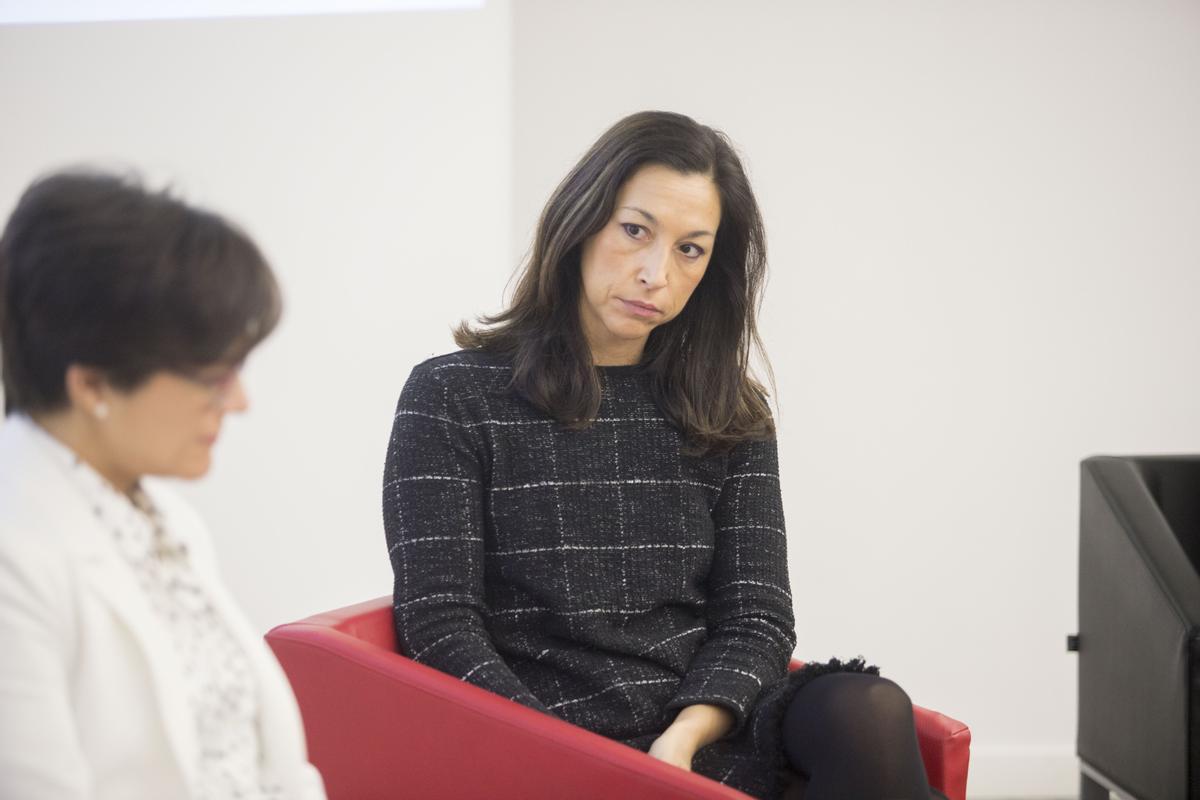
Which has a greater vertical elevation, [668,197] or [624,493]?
[668,197]

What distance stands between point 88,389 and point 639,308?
0.88 metres

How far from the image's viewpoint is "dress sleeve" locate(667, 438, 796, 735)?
4.93ft

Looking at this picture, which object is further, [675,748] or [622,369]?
[622,369]

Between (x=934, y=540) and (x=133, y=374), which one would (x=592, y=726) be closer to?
(x=133, y=374)

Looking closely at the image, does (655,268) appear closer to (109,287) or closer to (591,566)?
(591,566)

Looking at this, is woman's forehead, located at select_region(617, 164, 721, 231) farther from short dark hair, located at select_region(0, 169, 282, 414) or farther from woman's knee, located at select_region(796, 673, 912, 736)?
short dark hair, located at select_region(0, 169, 282, 414)

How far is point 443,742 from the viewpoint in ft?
4.31

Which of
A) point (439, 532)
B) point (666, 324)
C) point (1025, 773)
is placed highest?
point (666, 324)

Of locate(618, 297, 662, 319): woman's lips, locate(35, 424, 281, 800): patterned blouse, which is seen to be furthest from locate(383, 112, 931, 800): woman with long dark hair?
locate(35, 424, 281, 800): patterned blouse

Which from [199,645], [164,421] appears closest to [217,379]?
[164,421]

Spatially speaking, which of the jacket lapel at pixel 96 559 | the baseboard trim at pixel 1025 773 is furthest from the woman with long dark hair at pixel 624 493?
the baseboard trim at pixel 1025 773

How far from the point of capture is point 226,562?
2.57 metres

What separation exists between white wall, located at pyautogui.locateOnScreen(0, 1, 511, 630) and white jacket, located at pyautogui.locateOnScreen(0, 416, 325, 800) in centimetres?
174

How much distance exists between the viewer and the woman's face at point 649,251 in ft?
5.17
